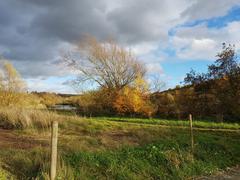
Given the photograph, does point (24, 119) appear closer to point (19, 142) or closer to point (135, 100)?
point (19, 142)

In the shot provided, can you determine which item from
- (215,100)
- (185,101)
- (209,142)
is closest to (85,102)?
(185,101)

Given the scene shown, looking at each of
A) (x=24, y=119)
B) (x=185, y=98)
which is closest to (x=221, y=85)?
(x=185, y=98)

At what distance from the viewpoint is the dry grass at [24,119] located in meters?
16.9

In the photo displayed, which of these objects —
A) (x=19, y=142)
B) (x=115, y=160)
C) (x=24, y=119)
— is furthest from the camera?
(x=24, y=119)

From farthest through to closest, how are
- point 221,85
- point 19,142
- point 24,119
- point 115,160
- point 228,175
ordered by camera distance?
point 221,85 → point 24,119 → point 19,142 → point 228,175 → point 115,160

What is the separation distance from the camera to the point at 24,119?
1706cm

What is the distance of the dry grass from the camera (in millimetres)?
16922

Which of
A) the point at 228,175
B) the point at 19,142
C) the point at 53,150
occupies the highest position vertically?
the point at 53,150

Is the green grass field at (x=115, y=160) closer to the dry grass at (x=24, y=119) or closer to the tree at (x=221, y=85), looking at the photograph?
the dry grass at (x=24, y=119)

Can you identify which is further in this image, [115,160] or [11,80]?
[11,80]

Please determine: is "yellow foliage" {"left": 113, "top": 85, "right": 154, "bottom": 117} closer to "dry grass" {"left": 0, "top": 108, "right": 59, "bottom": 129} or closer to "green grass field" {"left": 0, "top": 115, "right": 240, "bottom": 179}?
"dry grass" {"left": 0, "top": 108, "right": 59, "bottom": 129}

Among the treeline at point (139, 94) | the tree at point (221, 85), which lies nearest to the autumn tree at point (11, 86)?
the treeline at point (139, 94)

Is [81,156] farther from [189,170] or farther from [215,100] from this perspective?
[215,100]

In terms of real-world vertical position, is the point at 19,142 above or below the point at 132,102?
below
